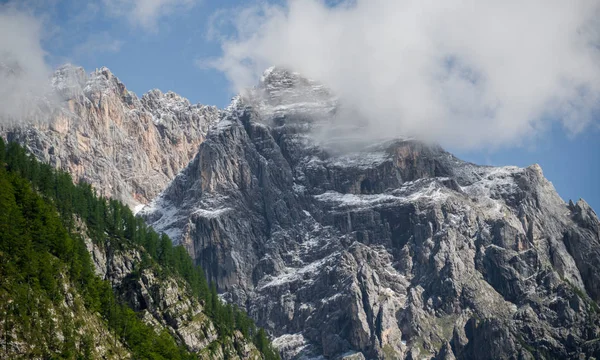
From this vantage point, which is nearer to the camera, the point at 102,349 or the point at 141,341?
the point at 102,349

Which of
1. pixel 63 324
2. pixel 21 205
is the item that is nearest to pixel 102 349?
pixel 63 324

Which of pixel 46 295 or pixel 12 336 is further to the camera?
pixel 46 295

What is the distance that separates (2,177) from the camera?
18562cm

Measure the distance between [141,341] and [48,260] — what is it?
83.7ft

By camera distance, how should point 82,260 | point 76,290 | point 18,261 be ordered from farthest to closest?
point 82,260 < point 76,290 < point 18,261

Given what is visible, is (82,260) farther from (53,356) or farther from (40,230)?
(53,356)

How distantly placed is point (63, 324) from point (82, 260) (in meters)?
28.3

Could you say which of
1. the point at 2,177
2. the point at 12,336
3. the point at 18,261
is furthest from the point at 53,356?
the point at 2,177

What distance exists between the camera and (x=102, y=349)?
169 meters

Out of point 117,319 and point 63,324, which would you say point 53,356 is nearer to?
point 63,324

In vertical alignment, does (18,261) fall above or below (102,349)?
above

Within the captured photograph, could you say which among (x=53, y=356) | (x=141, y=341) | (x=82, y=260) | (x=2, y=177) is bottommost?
(x=53, y=356)

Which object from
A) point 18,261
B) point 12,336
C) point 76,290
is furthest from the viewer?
point 76,290

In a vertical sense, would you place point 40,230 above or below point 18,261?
above
